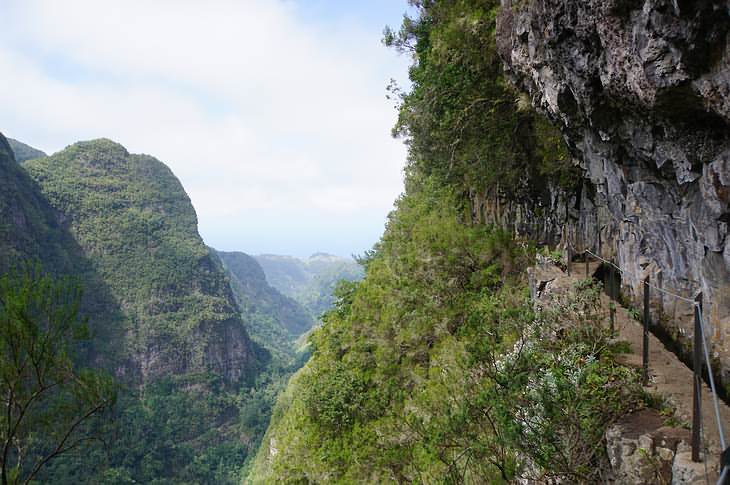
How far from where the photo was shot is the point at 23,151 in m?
108

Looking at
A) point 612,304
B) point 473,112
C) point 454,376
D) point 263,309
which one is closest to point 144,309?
point 473,112

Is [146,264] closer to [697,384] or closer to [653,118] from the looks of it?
[653,118]

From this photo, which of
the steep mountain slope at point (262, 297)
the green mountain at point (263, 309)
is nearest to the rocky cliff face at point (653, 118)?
the green mountain at point (263, 309)

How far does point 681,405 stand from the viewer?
3453 mm

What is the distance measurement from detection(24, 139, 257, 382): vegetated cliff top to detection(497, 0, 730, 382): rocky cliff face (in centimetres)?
7091

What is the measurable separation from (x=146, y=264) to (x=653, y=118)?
81.7 m

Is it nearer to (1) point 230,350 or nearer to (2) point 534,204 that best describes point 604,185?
(2) point 534,204

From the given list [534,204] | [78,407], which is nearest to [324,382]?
[78,407]

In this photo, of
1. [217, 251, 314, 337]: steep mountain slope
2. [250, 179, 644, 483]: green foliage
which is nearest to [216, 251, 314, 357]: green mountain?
[217, 251, 314, 337]: steep mountain slope

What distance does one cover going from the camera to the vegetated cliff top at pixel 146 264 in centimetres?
6669

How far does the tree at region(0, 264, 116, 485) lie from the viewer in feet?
19.2

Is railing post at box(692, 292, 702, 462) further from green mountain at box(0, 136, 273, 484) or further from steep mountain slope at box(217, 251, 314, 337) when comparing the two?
steep mountain slope at box(217, 251, 314, 337)

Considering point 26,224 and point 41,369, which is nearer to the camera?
point 41,369

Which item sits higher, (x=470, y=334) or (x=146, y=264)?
(x=146, y=264)
